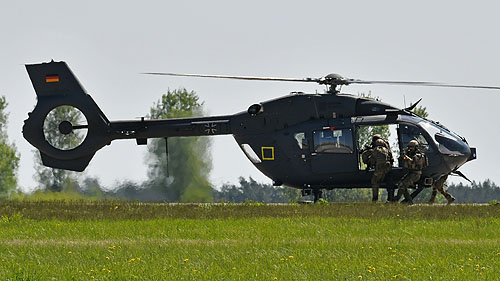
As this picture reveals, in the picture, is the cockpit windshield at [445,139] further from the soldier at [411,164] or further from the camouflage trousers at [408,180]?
the camouflage trousers at [408,180]

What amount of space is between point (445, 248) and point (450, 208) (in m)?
8.43

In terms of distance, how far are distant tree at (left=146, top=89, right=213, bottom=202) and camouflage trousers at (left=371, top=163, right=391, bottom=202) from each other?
7.71 m

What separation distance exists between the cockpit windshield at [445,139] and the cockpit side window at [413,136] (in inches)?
9.9

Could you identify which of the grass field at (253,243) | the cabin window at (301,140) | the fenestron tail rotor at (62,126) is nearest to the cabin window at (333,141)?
the cabin window at (301,140)

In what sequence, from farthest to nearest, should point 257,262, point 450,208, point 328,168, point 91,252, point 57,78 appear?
1. point 57,78
2. point 328,168
3. point 450,208
4. point 91,252
5. point 257,262

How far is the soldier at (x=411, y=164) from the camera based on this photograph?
86.3ft

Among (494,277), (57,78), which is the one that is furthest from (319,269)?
(57,78)

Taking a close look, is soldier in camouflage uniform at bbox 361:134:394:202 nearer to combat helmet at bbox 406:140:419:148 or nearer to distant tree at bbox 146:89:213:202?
combat helmet at bbox 406:140:419:148

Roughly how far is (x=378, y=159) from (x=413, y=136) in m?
1.53

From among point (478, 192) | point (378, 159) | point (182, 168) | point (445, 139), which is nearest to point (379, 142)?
point (378, 159)

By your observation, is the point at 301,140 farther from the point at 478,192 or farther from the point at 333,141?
the point at 478,192

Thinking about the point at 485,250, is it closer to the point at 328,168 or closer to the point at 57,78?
the point at 328,168

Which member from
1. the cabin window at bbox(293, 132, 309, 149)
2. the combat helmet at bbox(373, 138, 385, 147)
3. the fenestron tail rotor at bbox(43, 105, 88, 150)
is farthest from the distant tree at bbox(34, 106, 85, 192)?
the combat helmet at bbox(373, 138, 385, 147)

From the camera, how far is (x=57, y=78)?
100 feet
